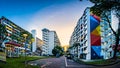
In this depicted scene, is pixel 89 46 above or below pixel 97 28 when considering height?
below

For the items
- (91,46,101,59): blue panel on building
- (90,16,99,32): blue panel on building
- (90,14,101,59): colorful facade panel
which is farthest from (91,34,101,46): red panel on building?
(90,16,99,32): blue panel on building

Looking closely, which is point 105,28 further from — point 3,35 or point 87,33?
point 3,35

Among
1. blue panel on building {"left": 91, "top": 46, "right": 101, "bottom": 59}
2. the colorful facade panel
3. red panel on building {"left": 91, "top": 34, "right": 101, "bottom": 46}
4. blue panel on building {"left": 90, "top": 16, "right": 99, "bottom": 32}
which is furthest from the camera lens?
blue panel on building {"left": 90, "top": 16, "right": 99, "bottom": 32}

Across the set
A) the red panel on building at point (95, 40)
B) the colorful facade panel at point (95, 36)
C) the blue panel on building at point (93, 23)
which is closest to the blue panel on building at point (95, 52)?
the colorful facade panel at point (95, 36)

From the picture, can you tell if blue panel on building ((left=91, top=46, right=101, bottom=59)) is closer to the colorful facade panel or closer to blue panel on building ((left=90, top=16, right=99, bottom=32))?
the colorful facade panel

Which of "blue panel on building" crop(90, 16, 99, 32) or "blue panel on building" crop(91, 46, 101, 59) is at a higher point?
"blue panel on building" crop(90, 16, 99, 32)

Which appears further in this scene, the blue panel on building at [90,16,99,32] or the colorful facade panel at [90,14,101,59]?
the blue panel on building at [90,16,99,32]

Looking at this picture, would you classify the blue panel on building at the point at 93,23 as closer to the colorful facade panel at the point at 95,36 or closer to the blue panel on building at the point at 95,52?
the colorful facade panel at the point at 95,36

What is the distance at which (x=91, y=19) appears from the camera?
97.9 m

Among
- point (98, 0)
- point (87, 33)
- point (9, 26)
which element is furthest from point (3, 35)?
point (9, 26)

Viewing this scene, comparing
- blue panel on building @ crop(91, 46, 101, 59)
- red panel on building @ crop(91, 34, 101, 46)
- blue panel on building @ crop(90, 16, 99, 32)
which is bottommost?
blue panel on building @ crop(91, 46, 101, 59)

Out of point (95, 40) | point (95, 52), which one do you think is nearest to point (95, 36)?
point (95, 40)

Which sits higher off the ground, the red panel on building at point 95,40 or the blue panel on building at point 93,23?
the blue panel on building at point 93,23

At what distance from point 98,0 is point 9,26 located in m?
129
